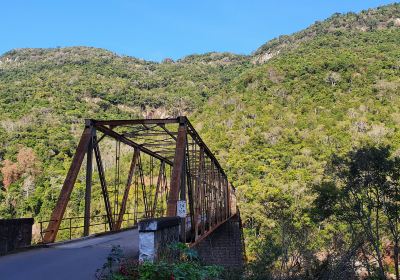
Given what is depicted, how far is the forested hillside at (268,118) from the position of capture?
3522 cm

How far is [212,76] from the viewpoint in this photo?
456 feet

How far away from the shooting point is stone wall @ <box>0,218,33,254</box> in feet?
28.6

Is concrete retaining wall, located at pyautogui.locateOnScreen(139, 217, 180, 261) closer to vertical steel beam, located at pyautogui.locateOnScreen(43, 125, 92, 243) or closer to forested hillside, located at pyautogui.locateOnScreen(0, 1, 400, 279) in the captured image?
vertical steel beam, located at pyautogui.locateOnScreen(43, 125, 92, 243)

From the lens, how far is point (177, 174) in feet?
31.2

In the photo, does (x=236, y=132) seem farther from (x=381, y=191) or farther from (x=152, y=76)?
(x=152, y=76)

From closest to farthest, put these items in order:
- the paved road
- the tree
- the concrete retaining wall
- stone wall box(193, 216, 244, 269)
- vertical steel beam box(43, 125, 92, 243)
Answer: the concrete retaining wall < the paved road < vertical steel beam box(43, 125, 92, 243) < the tree < stone wall box(193, 216, 244, 269)

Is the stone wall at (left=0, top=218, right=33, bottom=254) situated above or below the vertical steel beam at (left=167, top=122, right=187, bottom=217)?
below

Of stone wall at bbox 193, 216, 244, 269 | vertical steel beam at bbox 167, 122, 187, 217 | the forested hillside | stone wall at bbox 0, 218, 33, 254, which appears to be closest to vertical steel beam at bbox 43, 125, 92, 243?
stone wall at bbox 0, 218, 33, 254

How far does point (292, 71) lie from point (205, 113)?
22.0 m

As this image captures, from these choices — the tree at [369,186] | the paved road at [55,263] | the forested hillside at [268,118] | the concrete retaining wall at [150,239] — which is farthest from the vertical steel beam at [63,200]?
the tree at [369,186]

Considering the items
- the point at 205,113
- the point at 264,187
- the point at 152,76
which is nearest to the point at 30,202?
the point at 264,187

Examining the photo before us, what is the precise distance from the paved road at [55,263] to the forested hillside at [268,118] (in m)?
12.2

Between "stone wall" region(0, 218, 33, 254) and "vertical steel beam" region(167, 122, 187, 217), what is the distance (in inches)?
132

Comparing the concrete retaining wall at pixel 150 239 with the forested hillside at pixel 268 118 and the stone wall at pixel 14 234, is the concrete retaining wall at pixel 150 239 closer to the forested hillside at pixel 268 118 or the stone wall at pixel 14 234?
the stone wall at pixel 14 234
